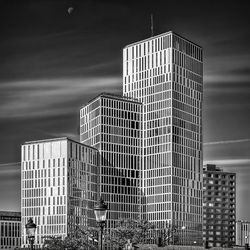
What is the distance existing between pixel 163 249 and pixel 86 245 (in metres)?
88.1

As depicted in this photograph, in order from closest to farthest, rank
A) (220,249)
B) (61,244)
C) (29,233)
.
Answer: (29,233), (220,249), (61,244)

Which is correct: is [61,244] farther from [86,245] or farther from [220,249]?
[220,249]

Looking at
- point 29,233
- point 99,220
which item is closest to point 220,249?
point 29,233

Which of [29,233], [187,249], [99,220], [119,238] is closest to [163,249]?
[187,249]

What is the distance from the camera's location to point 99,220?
4888 cm

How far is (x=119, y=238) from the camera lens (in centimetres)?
19988

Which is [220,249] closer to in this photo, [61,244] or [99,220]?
[99,220]

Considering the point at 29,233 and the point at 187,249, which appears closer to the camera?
the point at 29,233

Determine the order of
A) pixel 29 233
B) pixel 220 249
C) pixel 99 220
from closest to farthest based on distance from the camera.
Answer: pixel 99 220
pixel 29 233
pixel 220 249

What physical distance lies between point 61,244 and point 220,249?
302 ft

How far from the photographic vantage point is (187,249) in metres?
116

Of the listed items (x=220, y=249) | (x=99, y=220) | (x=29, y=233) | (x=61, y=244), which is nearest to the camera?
(x=99, y=220)

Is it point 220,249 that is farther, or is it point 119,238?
point 119,238

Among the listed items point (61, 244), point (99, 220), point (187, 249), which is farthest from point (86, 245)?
point (99, 220)
